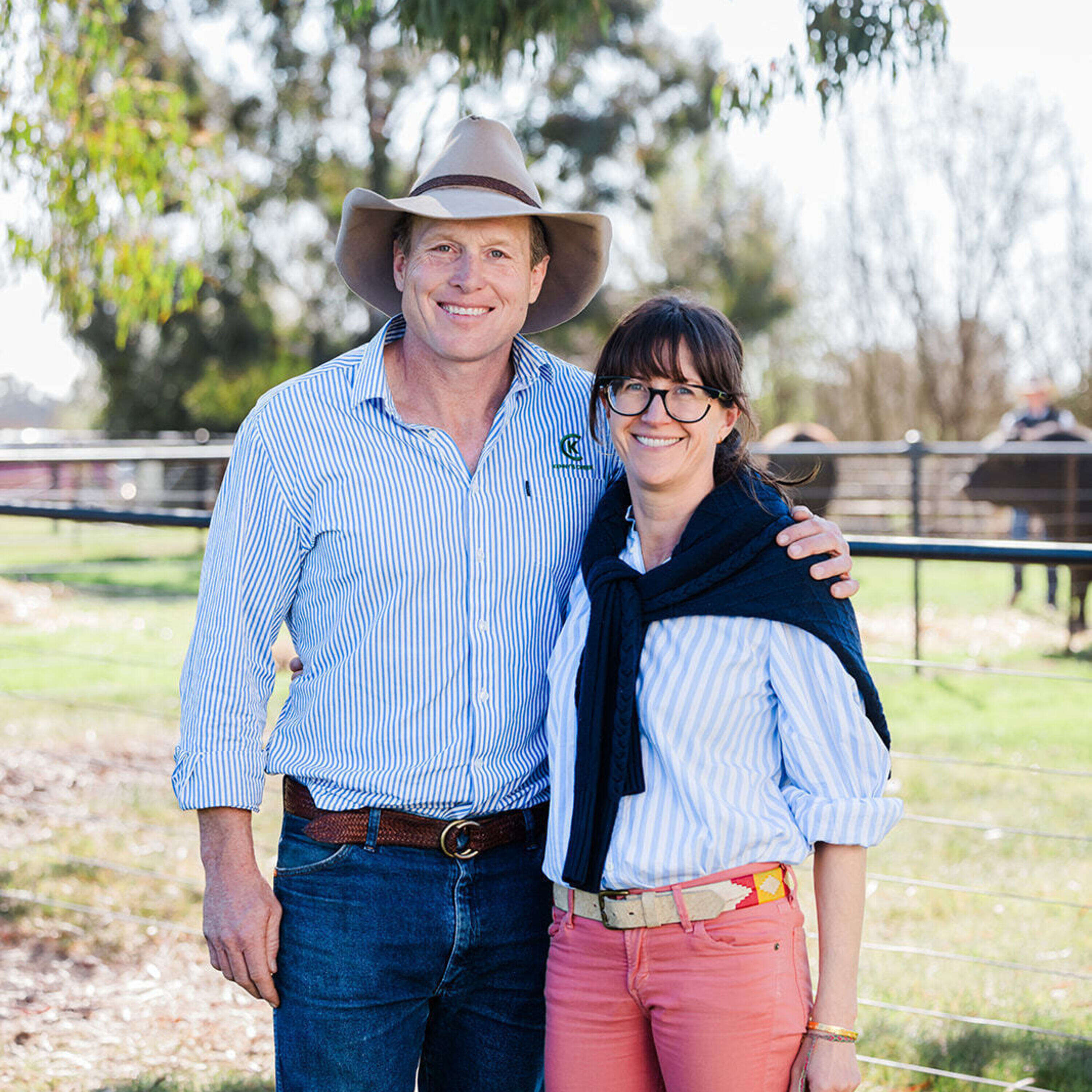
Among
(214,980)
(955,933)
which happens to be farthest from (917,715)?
(214,980)

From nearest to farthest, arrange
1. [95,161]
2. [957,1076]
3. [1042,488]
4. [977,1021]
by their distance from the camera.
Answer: [957,1076]
[977,1021]
[95,161]
[1042,488]

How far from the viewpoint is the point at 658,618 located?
1.97 meters

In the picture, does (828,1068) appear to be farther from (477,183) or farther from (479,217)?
(477,183)

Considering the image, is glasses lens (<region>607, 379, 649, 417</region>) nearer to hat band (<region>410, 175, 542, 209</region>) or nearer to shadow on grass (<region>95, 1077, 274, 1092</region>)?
hat band (<region>410, 175, 542, 209</region>)

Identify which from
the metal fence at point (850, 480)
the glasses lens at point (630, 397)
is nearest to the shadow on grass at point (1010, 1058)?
the glasses lens at point (630, 397)

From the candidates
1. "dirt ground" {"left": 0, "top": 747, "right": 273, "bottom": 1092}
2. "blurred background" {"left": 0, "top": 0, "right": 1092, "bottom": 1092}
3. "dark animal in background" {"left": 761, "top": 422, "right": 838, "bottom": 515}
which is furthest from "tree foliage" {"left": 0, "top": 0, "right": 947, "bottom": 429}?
"dirt ground" {"left": 0, "top": 747, "right": 273, "bottom": 1092}

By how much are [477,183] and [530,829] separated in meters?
1.14

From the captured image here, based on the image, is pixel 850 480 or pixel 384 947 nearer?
pixel 384 947

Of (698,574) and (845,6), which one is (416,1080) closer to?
(698,574)

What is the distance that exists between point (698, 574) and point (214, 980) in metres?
2.70

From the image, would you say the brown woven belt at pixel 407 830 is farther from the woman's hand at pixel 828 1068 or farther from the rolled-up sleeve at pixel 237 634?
the woman's hand at pixel 828 1068

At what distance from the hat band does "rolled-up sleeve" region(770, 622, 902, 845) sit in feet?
3.15

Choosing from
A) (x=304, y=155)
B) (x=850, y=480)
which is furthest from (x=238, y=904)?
(x=304, y=155)

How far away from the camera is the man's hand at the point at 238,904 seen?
84.0 inches
